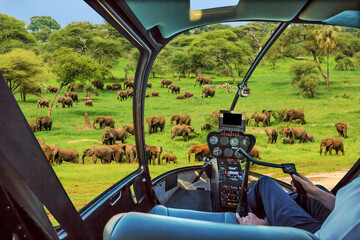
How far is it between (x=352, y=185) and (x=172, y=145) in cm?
1559

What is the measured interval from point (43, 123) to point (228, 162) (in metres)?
14.8

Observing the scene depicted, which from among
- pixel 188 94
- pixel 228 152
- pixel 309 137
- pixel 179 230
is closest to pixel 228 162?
pixel 228 152

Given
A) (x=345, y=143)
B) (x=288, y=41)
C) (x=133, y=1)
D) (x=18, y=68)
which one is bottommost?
(x=345, y=143)

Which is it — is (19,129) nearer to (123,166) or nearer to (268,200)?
(268,200)

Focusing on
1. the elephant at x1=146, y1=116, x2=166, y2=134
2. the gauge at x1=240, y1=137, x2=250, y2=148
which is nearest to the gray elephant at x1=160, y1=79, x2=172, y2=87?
the elephant at x1=146, y1=116, x2=166, y2=134

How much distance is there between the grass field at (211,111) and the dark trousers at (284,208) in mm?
11897

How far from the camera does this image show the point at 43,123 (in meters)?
14.8

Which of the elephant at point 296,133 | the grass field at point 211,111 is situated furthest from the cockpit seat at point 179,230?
the elephant at point 296,133

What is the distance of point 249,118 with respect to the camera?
1647 cm

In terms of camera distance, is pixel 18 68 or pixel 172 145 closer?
pixel 18 68

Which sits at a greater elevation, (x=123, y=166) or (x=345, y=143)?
(x=345, y=143)

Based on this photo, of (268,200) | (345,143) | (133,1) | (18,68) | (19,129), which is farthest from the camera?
(345,143)

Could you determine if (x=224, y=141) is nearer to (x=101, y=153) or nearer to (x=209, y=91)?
(x=101, y=153)

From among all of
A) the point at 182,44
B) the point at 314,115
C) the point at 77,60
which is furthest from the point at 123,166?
the point at 314,115
